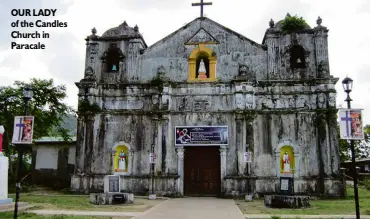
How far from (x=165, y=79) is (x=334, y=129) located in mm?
10100

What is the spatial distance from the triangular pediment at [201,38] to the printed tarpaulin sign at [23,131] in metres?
12.9

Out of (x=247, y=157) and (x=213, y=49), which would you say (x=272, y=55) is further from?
(x=247, y=157)

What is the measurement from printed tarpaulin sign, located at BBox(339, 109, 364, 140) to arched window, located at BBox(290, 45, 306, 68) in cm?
1153

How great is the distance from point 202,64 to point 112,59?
584cm

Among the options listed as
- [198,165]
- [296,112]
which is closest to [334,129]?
[296,112]

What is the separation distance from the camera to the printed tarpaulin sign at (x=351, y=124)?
10.4m

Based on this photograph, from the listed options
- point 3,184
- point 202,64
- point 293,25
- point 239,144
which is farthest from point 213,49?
point 3,184

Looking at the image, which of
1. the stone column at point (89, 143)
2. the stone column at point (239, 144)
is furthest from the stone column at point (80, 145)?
the stone column at point (239, 144)

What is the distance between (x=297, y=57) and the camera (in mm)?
22016

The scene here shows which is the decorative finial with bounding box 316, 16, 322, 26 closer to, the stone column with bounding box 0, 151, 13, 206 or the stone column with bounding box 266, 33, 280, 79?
the stone column with bounding box 266, 33, 280, 79

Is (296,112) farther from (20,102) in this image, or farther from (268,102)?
(20,102)

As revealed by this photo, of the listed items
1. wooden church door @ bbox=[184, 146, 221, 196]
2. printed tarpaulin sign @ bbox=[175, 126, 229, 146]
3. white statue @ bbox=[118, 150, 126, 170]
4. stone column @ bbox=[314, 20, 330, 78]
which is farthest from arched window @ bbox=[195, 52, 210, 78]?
white statue @ bbox=[118, 150, 126, 170]

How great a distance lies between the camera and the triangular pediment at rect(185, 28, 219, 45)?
2234cm

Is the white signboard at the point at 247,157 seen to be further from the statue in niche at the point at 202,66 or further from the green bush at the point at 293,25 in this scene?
the green bush at the point at 293,25
